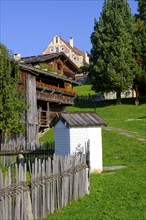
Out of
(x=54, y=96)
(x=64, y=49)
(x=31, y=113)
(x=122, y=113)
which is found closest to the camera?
(x=31, y=113)

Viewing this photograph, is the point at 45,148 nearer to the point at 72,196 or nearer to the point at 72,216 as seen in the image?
the point at 72,196

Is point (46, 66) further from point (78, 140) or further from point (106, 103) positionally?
point (78, 140)

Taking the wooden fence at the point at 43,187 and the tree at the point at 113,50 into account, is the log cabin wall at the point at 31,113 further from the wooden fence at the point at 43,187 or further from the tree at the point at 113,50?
the tree at the point at 113,50

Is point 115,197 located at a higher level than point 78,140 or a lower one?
lower

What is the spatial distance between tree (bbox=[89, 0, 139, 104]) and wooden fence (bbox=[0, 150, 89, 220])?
34.2 m

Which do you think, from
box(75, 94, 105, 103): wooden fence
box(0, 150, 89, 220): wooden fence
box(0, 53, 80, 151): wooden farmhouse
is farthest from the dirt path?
box(75, 94, 105, 103): wooden fence

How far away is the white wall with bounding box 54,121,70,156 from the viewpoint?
16.5 meters

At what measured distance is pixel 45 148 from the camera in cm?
2117

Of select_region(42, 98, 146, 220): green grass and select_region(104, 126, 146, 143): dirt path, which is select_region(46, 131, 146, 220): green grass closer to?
select_region(42, 98, 146, 220): green grass

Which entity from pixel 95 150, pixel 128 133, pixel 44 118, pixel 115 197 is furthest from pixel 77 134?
pixel 44 118

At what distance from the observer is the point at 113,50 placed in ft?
158

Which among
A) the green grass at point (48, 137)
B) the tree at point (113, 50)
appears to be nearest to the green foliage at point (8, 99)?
the green grass at point (48, 137)

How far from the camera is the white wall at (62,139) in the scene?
16.5 metres

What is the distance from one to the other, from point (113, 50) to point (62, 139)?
109 feet
